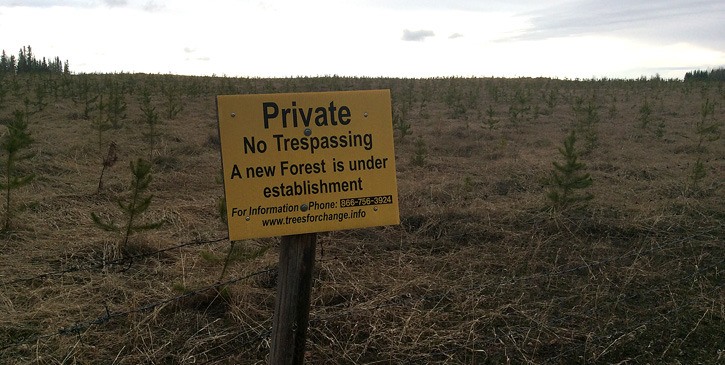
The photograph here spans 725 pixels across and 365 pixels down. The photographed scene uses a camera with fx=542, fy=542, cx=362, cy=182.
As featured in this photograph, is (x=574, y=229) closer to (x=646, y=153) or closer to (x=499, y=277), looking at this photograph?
(x=499, y=277)

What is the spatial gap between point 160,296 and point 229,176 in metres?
2.36

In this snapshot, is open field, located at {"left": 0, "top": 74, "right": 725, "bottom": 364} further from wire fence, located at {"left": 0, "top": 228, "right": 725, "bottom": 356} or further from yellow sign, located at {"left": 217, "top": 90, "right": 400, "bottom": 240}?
yellow sign, located at {"left": 217, "top": 90, "right": 400, "bottom": 240}

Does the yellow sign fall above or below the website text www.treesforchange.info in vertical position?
above

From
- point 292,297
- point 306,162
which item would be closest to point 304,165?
point 306,162

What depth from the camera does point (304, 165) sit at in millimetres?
2090

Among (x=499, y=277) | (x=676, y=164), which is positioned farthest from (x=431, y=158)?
(x=499, y=277)

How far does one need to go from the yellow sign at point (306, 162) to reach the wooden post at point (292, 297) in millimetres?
147

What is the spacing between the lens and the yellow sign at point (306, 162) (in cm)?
201

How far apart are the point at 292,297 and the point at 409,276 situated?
2.31 m

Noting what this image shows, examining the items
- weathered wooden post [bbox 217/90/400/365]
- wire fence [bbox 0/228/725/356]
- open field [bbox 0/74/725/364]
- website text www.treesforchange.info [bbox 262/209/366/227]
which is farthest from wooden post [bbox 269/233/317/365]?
open field [bbox 0/74/725/364]

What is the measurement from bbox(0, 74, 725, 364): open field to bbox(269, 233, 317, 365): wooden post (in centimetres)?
91

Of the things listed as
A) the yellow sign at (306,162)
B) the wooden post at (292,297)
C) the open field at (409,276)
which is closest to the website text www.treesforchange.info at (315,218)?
the yellow sign at (306,162)

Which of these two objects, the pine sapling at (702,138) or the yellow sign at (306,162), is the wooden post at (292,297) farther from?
the pine sapling at (702,138)

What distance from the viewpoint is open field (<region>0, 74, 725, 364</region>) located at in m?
3.37
